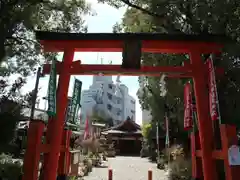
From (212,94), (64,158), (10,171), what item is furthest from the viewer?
(10,171)

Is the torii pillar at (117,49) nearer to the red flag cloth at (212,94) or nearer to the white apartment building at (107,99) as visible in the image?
the red flag cloth at (212,94)

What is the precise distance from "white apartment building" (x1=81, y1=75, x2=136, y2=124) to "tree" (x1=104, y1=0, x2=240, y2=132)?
1940 inches

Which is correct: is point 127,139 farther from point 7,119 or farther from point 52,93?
point 52,93

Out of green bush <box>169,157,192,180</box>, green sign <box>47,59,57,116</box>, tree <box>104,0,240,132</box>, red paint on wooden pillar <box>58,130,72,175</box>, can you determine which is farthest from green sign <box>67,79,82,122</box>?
green bush <box>169,157,192,180</box>

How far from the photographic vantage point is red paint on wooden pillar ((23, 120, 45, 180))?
5980 mm

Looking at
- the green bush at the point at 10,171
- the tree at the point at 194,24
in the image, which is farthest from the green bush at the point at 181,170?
the green bush at the point at 10,171

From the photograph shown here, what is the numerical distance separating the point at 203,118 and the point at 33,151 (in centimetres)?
445

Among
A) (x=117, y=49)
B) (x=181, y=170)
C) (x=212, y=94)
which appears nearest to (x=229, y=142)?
(x=212, y=94)

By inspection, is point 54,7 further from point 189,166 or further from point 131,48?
point 189,166

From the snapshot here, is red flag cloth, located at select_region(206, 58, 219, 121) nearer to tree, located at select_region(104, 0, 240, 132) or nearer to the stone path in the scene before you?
tree, located at select_region(104, 0, 240, 132)

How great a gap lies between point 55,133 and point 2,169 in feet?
14.3

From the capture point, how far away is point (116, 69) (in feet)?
23.5

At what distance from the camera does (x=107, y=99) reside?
67.8 metres

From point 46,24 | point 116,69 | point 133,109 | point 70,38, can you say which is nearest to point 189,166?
point 116,69
